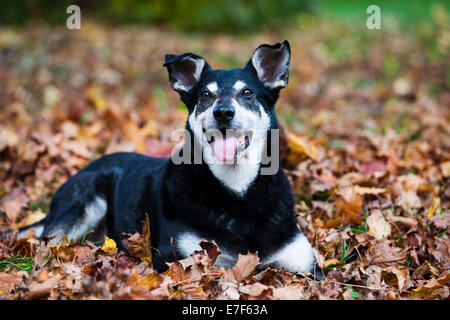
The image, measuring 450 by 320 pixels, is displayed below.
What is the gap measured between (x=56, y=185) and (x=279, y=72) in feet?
9.39

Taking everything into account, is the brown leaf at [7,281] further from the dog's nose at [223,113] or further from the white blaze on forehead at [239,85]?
the white blaze on forehead at [239,85]

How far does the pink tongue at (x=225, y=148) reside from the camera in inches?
140

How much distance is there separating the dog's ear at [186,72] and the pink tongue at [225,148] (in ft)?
2.13

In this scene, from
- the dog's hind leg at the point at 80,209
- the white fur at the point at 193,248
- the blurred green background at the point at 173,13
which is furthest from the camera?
the blurred green background at the point at 173,13

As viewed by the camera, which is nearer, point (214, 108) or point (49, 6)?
point (214, 108)

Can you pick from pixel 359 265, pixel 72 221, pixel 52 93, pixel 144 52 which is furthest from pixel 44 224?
pixel 144 52

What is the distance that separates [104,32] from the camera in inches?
499

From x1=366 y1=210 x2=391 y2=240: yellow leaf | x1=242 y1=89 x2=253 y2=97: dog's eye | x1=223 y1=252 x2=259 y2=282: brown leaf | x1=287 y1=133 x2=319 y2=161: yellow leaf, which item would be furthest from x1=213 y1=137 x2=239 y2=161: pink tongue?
x1=287 y1=133 x2=319 y2=161: yellow leaf

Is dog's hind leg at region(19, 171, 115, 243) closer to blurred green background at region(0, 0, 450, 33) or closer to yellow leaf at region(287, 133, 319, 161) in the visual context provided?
yellow leaf at region(287, 133, 319, 161)

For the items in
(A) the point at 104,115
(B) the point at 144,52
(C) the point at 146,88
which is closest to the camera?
(A) the point at 104,115

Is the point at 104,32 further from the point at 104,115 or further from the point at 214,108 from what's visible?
the point at 214,108

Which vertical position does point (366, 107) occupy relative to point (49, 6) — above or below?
below

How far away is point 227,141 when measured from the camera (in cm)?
360

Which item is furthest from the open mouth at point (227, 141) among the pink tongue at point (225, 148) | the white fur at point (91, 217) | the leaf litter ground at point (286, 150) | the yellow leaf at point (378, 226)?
the white fur at point (91, 217)
